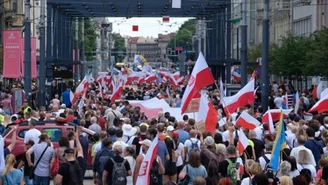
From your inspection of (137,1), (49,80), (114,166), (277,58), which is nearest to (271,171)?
(114,166)

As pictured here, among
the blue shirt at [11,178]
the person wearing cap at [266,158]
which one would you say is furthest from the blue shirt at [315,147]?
the blue shirt at [11,178]

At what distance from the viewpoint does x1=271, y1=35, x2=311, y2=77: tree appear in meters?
56.7

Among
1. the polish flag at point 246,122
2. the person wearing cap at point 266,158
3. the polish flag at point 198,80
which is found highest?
the polish flag at point 198,80

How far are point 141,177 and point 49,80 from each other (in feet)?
112

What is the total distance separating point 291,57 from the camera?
57562 mm

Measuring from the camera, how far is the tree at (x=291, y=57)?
56.7 metres

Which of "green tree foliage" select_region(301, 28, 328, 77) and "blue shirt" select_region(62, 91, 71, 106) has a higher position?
"green tree foliage" select_region(301, 28, 328, 77)

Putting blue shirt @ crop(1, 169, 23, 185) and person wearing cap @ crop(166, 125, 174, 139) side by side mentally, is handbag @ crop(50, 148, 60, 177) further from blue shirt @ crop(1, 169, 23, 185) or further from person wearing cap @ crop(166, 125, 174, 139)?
person wearing cap @ crop(166, 125, 174, 139)

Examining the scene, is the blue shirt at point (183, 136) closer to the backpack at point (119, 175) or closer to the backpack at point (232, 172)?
the backpack at point (119, 175)

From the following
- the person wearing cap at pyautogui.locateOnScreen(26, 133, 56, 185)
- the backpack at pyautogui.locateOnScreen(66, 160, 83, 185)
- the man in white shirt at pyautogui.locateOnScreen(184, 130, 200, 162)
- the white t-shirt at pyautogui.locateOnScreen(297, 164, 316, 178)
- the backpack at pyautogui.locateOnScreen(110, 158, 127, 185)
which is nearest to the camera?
the white t-shirt at pyautogui.locateOnScreen(297, 164, 316, 178)

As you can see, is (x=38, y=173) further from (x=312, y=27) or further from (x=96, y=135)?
(x=312, y=27)

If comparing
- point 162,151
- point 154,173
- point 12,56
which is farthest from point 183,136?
point 12,56

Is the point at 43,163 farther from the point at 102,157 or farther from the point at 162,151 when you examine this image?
the point at 162,151

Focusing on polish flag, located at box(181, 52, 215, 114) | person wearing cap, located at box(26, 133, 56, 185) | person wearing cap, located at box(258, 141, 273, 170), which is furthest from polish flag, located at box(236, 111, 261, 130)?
person wearing cap, located at box(26, 133, 56, 185)
